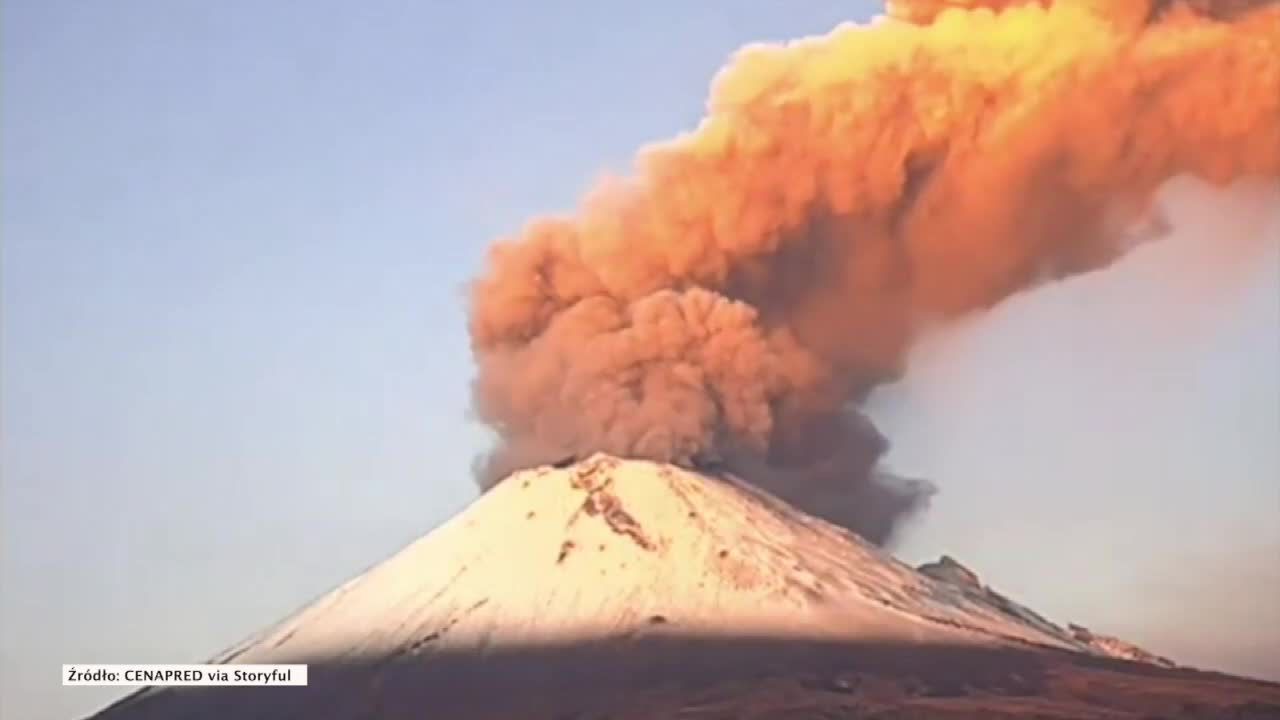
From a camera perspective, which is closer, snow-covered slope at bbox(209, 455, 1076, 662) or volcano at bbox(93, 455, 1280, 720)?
volcano at bbox(93, 455, 1280, 720)

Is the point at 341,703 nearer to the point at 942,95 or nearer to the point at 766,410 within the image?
the point at 766,410

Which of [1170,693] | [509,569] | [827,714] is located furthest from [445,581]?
[1170,693]

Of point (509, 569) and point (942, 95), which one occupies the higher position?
point (942, 95)

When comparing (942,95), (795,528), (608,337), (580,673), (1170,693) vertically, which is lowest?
(1170,693)

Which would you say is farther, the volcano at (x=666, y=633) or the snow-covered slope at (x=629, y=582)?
the snow-covered slope at (x=629, y=582)

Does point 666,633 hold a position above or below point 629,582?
below

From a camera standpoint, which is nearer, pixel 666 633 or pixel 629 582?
pixel 666 633
